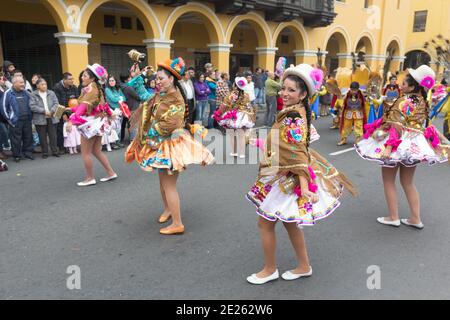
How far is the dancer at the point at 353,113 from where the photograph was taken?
9.05m

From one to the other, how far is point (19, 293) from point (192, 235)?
1732 mm

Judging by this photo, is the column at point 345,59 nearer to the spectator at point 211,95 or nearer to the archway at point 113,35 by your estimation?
the archway at point 113,35

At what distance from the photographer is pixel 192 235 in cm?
410

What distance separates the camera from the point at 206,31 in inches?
778

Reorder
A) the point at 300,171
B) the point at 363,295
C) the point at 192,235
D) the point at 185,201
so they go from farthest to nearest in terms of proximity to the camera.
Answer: the point at 185,201
the point at 192,235
the point at 363,295
the point at 300,171

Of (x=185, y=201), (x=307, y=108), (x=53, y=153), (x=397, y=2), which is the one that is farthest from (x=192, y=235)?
(x=397, y=2)

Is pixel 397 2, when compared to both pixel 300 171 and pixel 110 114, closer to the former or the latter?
pixel 110 114

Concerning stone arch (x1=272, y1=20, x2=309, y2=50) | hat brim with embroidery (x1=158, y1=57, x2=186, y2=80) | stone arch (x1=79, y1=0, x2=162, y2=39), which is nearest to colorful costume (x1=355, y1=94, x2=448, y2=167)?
hat brim with embroidery (x1=158, y1=57, x2=186, y2=80)

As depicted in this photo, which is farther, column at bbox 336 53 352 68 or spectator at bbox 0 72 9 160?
column at bbox 336 53 352 68

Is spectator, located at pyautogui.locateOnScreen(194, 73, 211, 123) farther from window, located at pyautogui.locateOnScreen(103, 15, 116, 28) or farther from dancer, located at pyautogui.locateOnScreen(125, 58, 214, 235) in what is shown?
dancer, located at pyautogui.locateOnScreen(125, 58, 214, 235)

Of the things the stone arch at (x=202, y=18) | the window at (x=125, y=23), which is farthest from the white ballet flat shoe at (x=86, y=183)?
the window at (x=125, y=23)

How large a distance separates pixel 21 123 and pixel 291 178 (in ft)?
21.8

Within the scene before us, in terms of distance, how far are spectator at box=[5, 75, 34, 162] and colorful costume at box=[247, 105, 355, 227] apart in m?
6.31

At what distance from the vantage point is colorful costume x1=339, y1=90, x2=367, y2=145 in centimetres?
907
